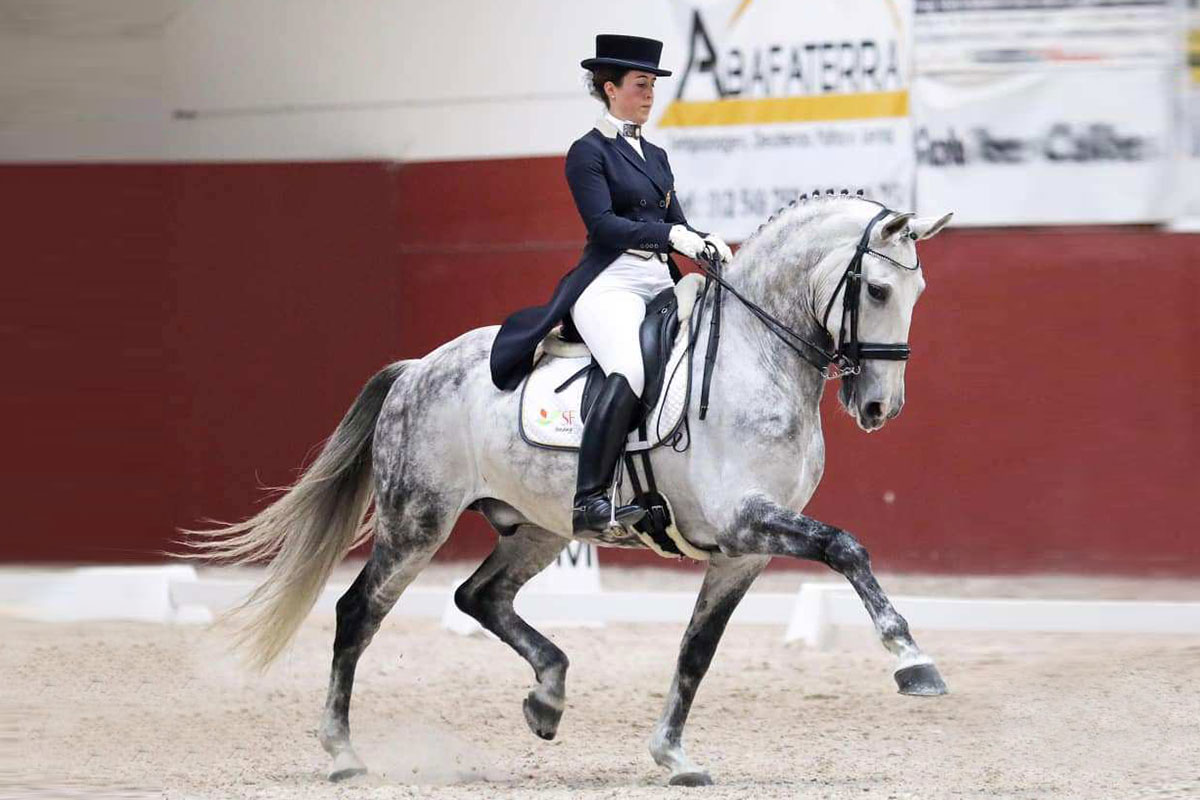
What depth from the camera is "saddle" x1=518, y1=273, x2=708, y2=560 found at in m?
5.47

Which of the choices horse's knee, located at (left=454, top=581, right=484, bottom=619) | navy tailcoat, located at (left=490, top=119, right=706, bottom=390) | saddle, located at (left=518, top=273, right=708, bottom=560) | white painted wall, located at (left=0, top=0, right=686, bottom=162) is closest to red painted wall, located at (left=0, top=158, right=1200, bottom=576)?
white painted wall, located at (left=0, top=0, right=686, bottom=162)

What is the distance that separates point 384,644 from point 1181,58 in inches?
198

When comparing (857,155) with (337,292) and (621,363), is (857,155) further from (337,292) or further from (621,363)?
(621,363)

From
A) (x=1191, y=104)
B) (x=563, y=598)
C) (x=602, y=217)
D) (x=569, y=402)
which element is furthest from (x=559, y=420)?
(x=1191, y=104)

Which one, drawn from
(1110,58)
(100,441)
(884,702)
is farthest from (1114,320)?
(100,441)

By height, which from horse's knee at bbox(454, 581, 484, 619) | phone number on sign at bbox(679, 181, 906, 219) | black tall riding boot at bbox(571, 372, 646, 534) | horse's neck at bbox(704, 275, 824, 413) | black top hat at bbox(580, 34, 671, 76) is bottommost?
horse's knee at bbox(454, 581, 484, 619)

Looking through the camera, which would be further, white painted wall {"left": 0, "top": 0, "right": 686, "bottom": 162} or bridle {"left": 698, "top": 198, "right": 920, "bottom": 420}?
white painted wall {"left": 0, "top": 0, "right": 686, "bottom": 162}

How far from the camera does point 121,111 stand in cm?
1027

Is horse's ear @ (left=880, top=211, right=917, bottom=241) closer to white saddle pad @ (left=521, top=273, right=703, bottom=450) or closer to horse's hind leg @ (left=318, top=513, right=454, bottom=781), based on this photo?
white saddle pad @ (left=521, top=273, right=703, bottom=450)

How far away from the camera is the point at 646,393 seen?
551 cm

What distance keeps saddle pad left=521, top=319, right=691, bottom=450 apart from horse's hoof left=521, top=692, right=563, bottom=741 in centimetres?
88

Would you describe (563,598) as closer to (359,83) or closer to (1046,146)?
(1046,146)

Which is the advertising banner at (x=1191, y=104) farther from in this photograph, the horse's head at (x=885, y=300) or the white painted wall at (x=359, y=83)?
the horse's head at (x=885, y=300)

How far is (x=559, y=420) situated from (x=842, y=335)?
3.31 ft
